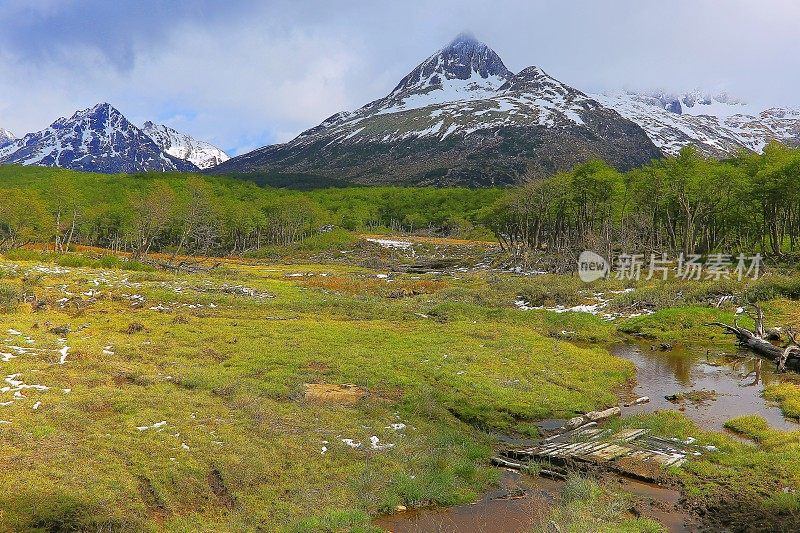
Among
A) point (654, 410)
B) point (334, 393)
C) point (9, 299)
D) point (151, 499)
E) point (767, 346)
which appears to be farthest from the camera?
point (9, 299)

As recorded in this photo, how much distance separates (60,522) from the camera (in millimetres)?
9805

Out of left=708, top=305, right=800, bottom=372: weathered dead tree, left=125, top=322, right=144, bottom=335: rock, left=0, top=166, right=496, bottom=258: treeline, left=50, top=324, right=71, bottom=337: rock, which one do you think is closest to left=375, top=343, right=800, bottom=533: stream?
left=708, top=305, right=800, bottom=372: weathered dead tree

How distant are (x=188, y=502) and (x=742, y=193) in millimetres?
64799

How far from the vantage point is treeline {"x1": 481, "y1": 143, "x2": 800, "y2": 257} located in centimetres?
5625

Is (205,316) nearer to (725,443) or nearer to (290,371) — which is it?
(290,371)

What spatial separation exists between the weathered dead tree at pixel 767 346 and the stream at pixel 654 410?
1.80ft

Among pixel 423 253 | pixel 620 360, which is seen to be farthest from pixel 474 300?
pixel 423 253

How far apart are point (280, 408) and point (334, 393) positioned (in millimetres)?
2487

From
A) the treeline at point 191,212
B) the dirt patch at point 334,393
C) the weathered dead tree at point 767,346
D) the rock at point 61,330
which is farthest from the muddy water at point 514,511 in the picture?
the treeline at point 191,212

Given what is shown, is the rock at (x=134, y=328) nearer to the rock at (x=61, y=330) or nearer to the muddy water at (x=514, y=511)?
the rock at (x=61, y=330)

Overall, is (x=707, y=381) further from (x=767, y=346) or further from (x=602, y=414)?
(x=602, y=414)

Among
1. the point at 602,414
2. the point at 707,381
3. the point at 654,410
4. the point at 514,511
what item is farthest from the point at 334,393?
the point at 707,381

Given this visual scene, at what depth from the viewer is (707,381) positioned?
23.3m

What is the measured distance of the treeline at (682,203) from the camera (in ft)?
185
